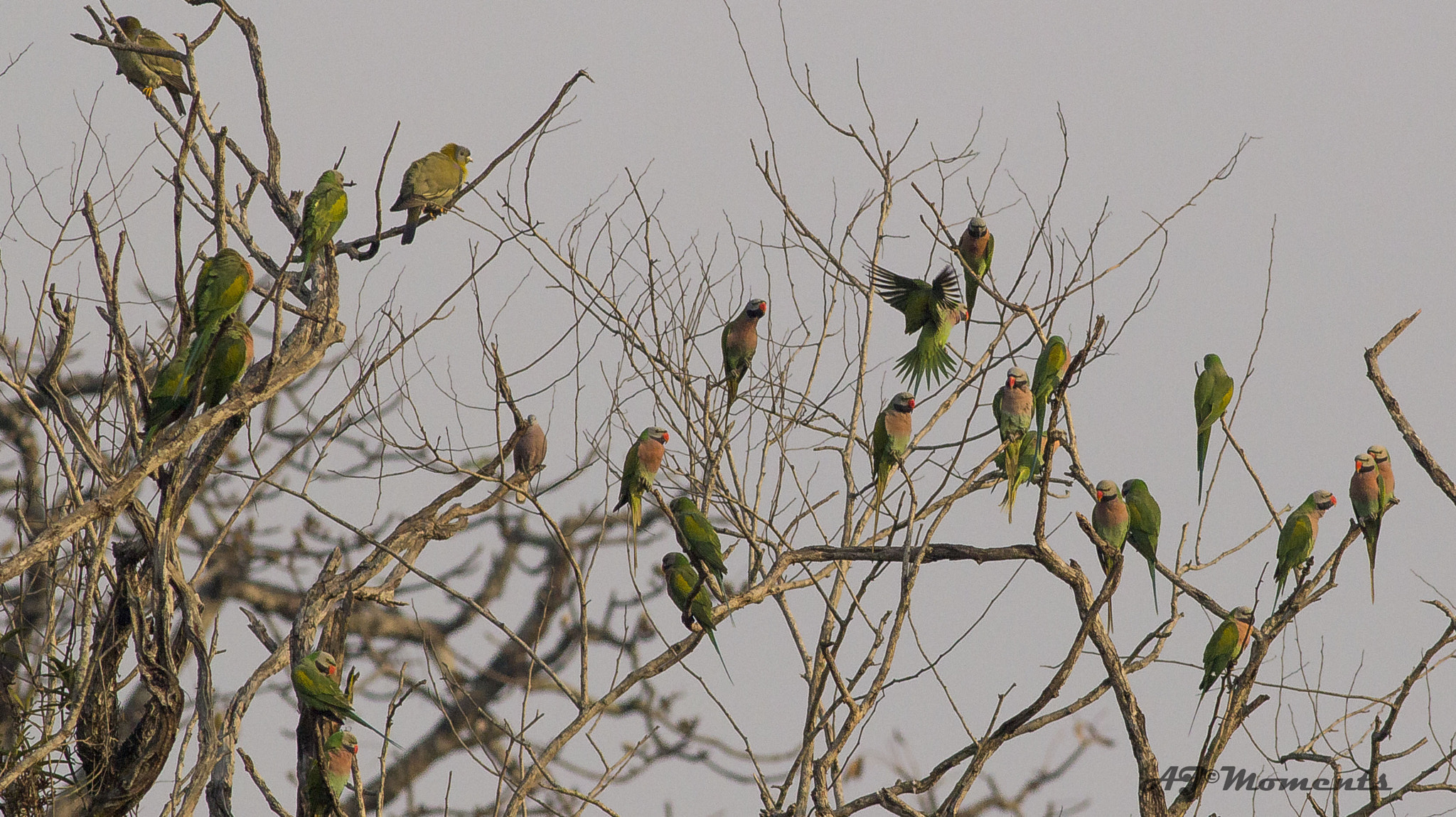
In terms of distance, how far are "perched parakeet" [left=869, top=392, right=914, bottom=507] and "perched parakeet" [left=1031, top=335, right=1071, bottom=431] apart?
0.59m

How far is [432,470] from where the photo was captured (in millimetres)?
5023

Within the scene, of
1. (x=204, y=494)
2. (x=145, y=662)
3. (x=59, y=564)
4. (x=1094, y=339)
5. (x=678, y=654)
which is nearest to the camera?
(x=1094, y=339)

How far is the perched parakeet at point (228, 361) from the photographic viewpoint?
4434mm

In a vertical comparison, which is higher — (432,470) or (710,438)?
(710,438)

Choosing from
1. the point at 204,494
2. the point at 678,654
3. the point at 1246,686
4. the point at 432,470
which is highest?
the point at 204,494

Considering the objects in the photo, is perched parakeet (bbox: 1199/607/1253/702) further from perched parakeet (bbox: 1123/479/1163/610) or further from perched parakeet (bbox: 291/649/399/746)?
perched parakeet (bbox: 291/649/399/746)

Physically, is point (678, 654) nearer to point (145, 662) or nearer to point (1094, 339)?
point (1094, 339)

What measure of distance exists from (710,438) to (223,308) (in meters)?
2.32

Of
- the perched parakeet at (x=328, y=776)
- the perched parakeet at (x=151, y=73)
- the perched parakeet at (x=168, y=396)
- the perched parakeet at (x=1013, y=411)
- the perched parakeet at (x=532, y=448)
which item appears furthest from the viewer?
the perched parakeet at (x=532, y=448)

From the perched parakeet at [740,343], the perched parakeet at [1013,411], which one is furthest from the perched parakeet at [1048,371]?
the perched parakeet at [740,343]

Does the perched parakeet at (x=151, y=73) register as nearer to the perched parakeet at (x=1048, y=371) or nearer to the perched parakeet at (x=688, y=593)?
the perched parakeet at (x=688, y=593)

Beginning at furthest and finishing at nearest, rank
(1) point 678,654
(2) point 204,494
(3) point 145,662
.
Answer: (2) point 204,494, (3) point 145,662, (1) point 678,654

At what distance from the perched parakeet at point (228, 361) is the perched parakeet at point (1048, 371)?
10.4 ft

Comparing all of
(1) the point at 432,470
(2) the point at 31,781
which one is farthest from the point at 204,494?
(1) the point at 432,470
